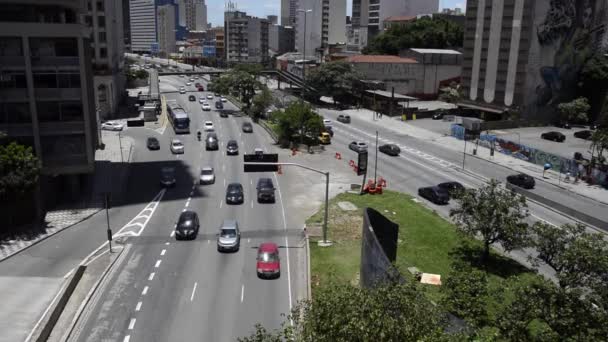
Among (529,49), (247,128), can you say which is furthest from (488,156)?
(247,128)

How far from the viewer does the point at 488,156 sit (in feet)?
252

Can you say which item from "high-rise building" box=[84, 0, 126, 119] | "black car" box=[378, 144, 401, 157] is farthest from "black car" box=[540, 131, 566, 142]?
"high-rise building" box=[84, 0, 126, 119]

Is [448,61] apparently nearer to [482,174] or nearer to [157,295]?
[482,174]

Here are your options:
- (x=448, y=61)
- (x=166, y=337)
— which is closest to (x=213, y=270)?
(x=166, y=337)

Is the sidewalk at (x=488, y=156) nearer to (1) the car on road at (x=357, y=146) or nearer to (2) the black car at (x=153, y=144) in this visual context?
(1) the car on road at (x=357, y=146)

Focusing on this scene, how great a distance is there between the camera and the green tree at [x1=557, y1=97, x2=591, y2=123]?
9606cm

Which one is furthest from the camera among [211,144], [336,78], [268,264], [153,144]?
[336,78]

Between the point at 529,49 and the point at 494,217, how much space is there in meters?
66.8

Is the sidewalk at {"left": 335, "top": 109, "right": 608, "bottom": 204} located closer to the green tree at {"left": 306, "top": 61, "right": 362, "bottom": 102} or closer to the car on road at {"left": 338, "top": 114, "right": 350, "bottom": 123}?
the car on road at {"left": 338, "top": 114, "right": 350, "bottom": 123}

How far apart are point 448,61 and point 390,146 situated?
223 ft

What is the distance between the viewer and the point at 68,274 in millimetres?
37312

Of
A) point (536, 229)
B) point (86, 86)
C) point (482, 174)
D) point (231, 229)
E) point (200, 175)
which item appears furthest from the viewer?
point (482, 174)

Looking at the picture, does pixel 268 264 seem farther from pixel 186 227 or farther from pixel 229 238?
pixel 186 227

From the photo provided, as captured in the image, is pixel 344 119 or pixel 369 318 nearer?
pixel 369 318
